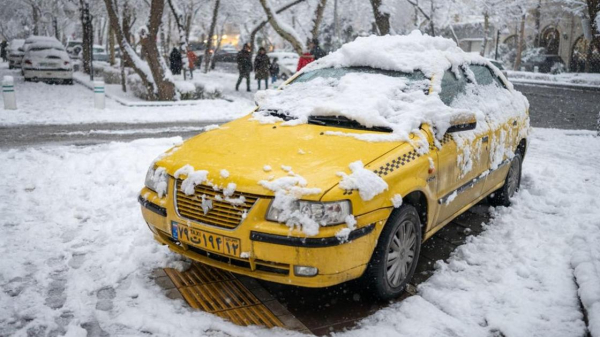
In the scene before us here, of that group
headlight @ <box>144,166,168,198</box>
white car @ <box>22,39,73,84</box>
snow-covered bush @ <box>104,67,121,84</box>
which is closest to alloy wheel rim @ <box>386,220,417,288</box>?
headlight @ <box>144,166,168,198</box>

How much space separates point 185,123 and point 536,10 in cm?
3609

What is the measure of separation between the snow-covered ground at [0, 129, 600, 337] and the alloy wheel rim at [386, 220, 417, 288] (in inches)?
7.9

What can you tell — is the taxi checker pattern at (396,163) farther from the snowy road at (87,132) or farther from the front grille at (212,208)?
the snowy road at (87,132)

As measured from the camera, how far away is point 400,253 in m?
3.71

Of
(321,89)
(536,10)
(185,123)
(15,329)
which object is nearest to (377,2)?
(185,123)

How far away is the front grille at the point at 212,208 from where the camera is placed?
330cm

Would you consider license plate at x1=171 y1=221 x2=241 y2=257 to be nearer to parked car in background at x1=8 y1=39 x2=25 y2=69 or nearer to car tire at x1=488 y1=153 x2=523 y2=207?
car tire at x1=488 y1=153 x2=523 y2=207

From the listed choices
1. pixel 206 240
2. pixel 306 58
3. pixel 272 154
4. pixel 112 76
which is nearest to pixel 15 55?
pixel 112 76

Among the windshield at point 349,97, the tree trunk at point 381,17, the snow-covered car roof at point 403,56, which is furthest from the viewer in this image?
the tree trunk at point 381,17

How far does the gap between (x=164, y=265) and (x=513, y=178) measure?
415 centimetres

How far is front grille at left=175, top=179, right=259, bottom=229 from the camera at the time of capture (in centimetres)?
330

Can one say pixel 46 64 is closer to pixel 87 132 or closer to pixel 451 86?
pixel 87 132

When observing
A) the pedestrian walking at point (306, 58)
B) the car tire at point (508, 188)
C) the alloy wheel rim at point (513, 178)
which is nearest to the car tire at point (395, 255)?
the car tire at point (508, 188)

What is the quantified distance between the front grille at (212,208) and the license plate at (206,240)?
0.25ft
